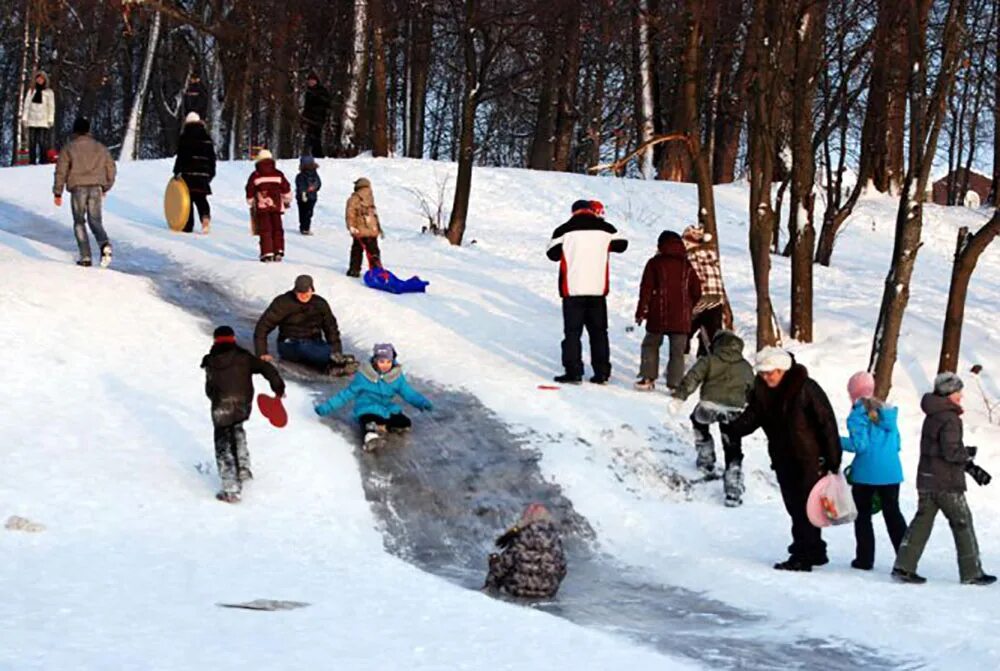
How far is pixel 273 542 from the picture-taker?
11.2 m

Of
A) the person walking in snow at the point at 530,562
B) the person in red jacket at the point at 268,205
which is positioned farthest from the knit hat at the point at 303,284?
the person walking in snow at the point at 530,562

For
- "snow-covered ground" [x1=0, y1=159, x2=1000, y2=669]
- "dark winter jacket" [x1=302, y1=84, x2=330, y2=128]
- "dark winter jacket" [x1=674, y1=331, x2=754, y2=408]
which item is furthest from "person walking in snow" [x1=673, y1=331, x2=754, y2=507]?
"dark winter jacket" [x1=302, y1=84, x2=330, y2=128]

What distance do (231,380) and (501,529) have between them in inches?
95.1

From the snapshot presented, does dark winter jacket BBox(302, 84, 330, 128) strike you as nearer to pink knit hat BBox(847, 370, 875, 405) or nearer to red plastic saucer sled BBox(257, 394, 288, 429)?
red plastic saucer sled BBox(257, 394, 288, 429)

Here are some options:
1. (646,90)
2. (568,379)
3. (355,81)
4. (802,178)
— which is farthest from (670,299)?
(646,90)

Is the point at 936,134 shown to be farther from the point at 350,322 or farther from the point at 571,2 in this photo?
the point at 571,2

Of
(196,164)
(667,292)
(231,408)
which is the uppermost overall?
(196,164)

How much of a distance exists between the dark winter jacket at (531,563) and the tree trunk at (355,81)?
76.6ft

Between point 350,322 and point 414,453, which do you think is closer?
point 414,453

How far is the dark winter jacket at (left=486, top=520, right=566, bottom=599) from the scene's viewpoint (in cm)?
1012

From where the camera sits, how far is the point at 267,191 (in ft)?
67.2

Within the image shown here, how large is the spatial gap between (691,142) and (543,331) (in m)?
2.88

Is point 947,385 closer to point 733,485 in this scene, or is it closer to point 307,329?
point 733,485

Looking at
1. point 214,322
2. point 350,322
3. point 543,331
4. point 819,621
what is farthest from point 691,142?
point 819,621
